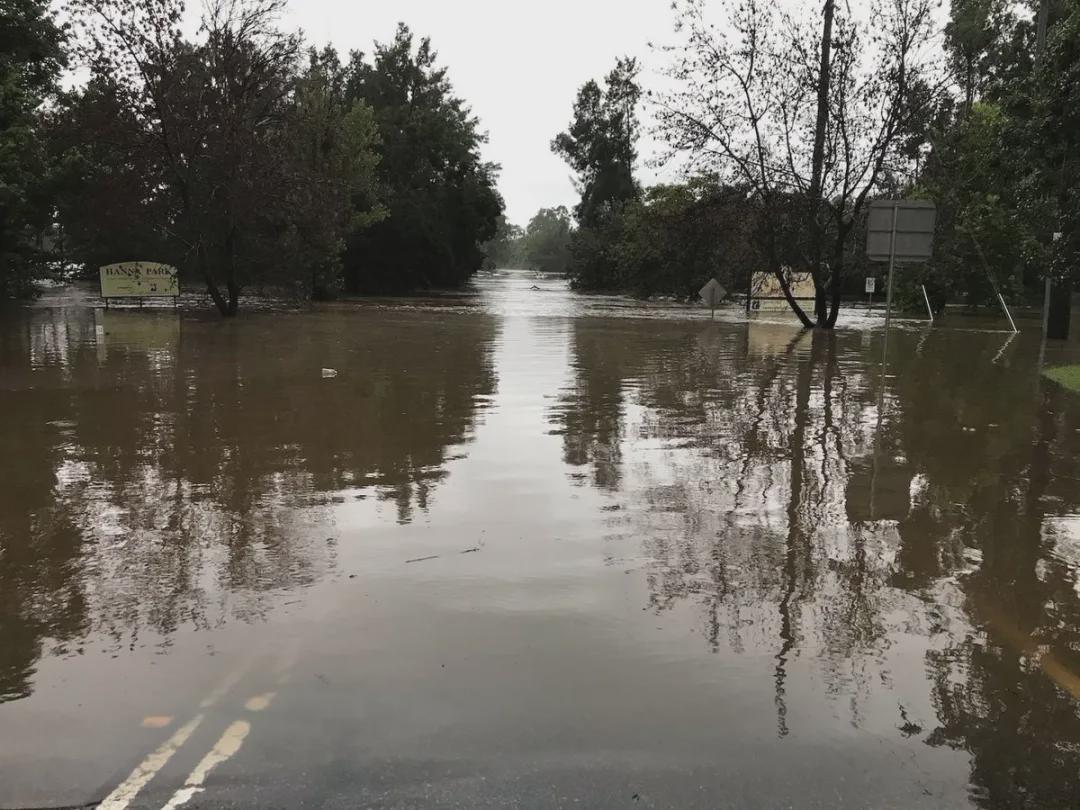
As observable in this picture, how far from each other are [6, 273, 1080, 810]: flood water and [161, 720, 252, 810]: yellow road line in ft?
0.08

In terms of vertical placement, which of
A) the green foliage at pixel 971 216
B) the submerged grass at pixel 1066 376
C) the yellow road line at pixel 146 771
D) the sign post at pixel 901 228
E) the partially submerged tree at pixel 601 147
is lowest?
the yellow road line at pixel 146 771

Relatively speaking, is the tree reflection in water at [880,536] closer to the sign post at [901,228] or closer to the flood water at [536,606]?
the flood water at [536,606]

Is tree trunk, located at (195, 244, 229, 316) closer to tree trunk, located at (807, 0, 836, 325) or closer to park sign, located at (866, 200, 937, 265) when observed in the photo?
tree trunk, located at (807, 0, 836, 325)

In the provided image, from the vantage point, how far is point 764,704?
4.02 metres

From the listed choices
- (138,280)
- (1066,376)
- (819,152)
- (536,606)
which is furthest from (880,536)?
(138,280)

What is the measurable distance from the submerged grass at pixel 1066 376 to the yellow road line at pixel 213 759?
1462cm

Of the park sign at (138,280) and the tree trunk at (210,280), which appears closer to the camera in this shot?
the tree trunk at (210,280)

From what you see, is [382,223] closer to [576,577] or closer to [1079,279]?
[1079,279]

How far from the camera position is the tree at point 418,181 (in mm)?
55531

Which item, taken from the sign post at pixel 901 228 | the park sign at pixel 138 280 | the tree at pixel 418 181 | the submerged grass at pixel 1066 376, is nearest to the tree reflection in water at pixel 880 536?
the submerged grass at pixel 1066 376

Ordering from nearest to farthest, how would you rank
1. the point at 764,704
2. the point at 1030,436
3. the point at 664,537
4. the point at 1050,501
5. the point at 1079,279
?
the point at 764,704
the point at 664,537
the point at 1050,501
the point at 1030,436
the point at 1079,279

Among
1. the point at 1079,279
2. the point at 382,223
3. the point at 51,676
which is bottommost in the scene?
the point at 51,676

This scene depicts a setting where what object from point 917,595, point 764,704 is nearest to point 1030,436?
point 917,595

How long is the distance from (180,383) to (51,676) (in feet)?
34.7
